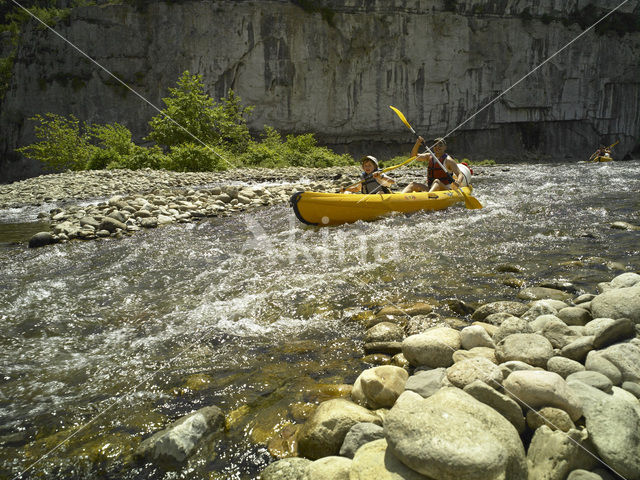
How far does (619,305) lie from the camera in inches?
100

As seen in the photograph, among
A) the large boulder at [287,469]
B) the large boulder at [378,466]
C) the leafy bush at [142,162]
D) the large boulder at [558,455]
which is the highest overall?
the leafy bush at [142,162]

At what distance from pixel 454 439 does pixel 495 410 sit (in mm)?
343

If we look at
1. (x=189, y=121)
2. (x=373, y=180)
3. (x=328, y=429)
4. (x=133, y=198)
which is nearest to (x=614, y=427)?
(x=328, y=429)

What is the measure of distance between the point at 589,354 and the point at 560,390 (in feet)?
1.60

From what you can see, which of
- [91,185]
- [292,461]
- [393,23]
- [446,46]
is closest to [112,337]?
[292,461]

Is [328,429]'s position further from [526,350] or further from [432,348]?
[526,350]

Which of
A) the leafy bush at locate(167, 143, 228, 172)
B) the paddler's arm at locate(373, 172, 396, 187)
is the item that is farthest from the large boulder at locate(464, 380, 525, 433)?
the leafy bush at locate(167, 143, 228, 172)

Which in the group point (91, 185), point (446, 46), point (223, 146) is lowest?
point (91, 185)

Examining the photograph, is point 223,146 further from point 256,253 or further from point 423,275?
point 423,275

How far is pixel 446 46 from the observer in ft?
87.2

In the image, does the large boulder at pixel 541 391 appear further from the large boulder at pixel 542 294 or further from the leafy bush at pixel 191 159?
the leafy bush at pixel 191 159

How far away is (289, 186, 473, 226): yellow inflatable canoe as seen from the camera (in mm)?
6594

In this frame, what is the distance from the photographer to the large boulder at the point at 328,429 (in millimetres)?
1789

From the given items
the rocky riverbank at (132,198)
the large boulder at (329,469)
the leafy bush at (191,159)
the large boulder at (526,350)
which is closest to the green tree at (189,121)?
the leafy bush at (191,159)
